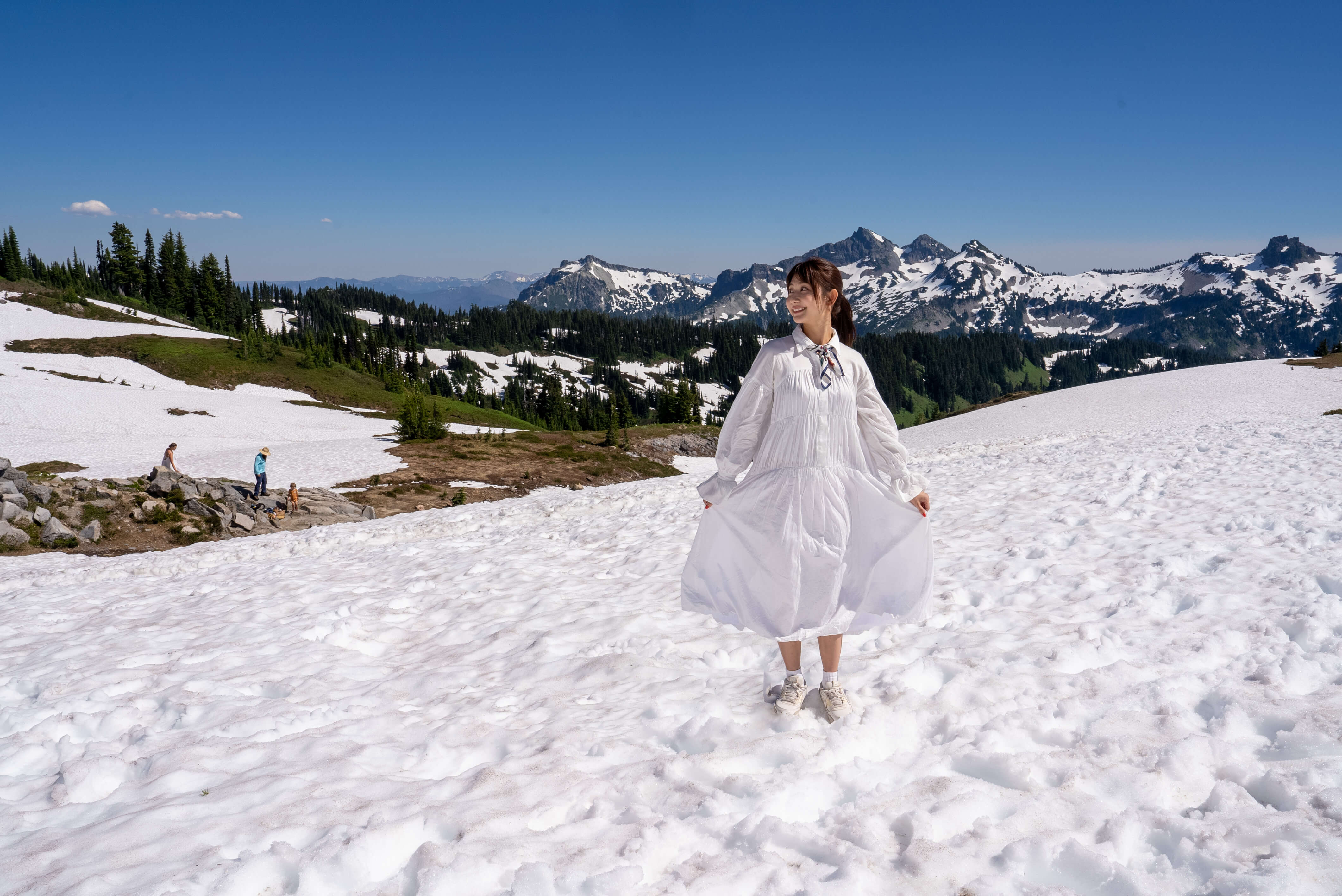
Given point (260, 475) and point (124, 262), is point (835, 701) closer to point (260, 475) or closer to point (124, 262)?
point (260, 475)

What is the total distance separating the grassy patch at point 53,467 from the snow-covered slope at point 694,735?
33.1 metres

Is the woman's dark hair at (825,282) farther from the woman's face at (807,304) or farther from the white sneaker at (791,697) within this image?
the white sneaker at (791,697)

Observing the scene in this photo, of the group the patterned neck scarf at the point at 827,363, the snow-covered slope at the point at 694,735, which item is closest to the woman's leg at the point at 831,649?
the snow-covered slope at the point at 694,735

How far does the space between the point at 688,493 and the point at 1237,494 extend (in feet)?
45.0

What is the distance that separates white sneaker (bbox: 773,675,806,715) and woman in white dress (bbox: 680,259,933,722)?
1 cm

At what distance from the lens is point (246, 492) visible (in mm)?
26672

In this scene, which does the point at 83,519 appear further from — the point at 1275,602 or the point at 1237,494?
the point at 1237,494

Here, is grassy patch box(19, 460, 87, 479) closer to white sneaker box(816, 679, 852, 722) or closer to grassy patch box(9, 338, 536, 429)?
grassy patch box(9, 338, 536, 429)

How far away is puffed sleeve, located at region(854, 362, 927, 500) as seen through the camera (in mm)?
5453

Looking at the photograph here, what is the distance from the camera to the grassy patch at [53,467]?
116 feet

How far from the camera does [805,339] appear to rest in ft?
17.5

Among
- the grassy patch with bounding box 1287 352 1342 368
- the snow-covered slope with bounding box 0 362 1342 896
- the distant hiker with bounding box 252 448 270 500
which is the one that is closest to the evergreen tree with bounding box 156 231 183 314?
the distant hiker with bounding box 252 448 270 500

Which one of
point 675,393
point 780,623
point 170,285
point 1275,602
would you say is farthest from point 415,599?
point 170,285

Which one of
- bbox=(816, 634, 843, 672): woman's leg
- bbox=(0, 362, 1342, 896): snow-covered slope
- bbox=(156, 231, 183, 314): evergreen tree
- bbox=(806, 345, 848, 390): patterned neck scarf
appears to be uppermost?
bbox=(156, 231, 183, 314): evergreen tree
